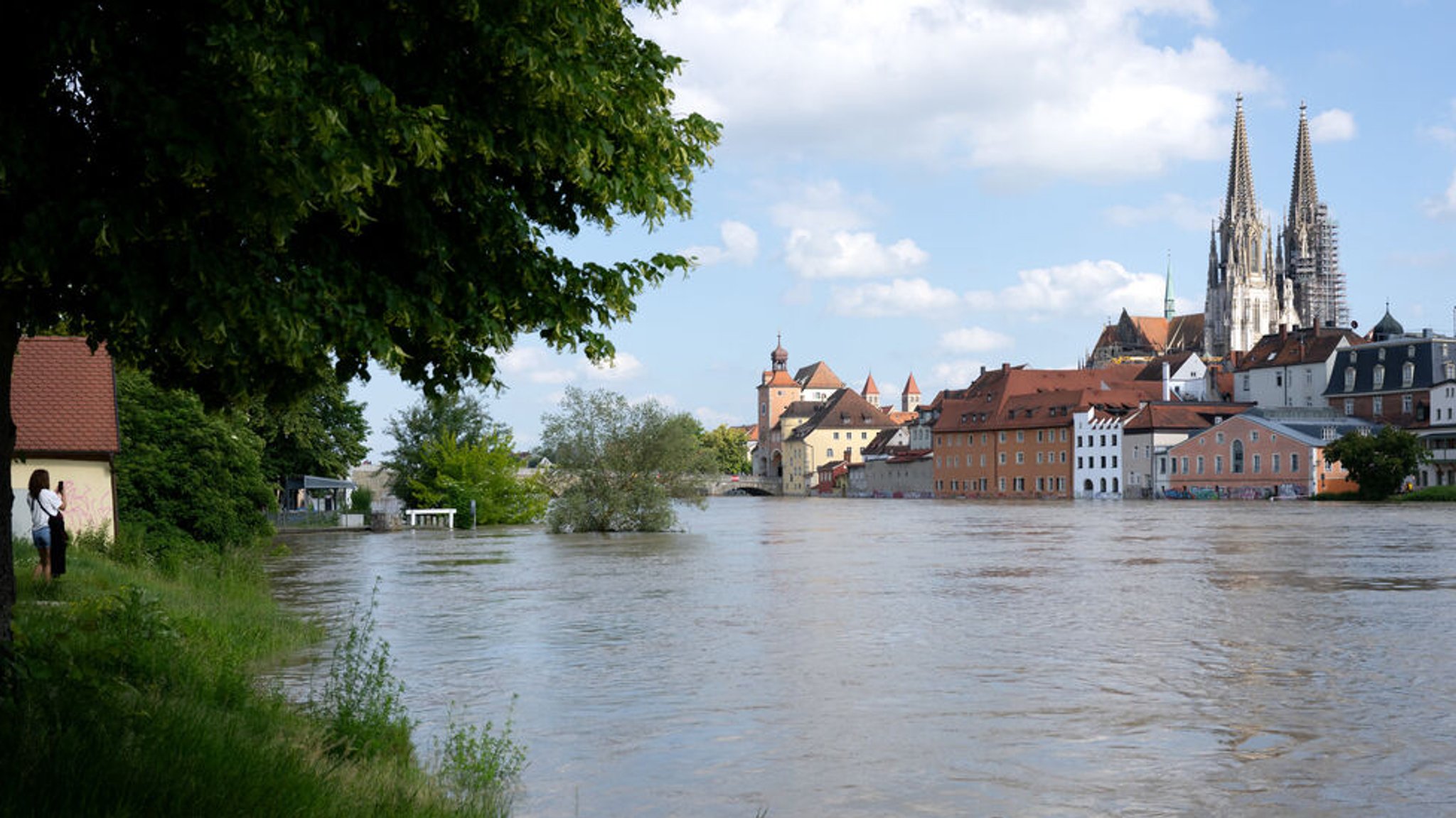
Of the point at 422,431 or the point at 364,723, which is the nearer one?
the point at 364,723

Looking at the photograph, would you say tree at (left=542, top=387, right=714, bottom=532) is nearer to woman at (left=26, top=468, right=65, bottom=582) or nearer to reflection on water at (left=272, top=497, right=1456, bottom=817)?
reflection on water at (left=272, top=497, right=1456, bottom=817)

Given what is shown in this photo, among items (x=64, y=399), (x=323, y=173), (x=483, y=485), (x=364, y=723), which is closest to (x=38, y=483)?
(x=364, y=723)

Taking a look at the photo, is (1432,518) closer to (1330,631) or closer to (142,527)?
(1330,631)

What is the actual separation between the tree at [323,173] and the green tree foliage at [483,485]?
2324 inches

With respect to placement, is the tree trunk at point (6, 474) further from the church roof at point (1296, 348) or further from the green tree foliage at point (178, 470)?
the church roof at point (1296, 348)

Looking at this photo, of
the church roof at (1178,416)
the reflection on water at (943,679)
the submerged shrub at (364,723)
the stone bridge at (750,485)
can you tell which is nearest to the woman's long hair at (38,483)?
the reflection on water at (943,679)

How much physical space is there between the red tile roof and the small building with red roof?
0.04 feet

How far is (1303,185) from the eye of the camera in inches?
7510

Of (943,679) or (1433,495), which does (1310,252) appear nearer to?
(1433,495)

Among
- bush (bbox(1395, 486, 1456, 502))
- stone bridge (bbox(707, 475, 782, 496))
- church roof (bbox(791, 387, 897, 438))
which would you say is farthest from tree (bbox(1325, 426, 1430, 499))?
church roof (bbox(791, 387, 897, 438))

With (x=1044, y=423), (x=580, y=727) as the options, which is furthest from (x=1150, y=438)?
(x=580, y=727)

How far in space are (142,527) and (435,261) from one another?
21719mm

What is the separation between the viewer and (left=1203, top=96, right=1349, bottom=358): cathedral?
188 metres

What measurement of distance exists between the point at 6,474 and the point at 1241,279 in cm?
19303
